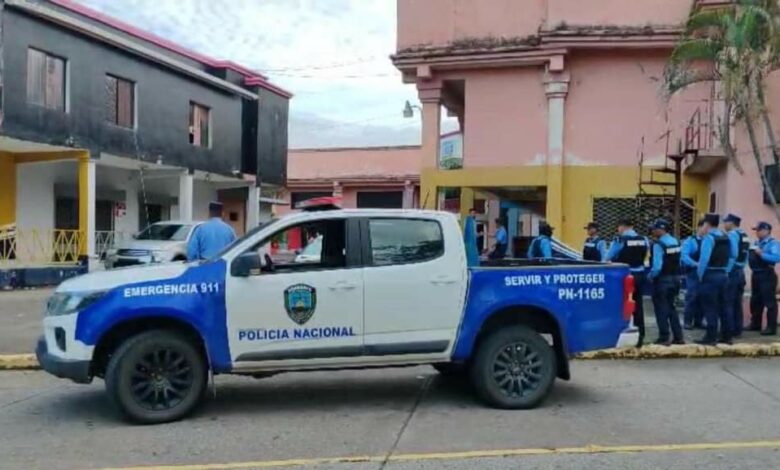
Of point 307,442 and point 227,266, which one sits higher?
point 227,266

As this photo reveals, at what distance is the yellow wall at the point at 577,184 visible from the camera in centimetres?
1548

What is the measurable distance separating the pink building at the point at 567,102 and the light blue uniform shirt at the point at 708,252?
190 inches

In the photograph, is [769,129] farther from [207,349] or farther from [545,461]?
[207,349]

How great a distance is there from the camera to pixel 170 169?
25.1 m

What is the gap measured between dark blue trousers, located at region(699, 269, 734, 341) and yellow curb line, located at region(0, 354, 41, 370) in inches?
324

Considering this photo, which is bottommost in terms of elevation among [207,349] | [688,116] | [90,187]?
[207,349]

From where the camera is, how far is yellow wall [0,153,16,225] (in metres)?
A: 20.1

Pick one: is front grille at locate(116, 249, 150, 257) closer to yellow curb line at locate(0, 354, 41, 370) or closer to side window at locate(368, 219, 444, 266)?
yellow curb line at locate(0, 354, 41, 370)

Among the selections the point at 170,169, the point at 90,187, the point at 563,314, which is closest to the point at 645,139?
the point at 563,314

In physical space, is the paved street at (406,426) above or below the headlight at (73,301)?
below

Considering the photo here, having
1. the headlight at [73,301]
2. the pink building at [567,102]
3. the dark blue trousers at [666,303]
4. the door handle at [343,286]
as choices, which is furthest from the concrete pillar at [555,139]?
the headlight at [73,301]

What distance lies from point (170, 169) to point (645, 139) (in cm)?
1558

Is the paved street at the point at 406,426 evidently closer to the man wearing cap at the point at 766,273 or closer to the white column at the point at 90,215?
the man wearing cap at the point at 766,273

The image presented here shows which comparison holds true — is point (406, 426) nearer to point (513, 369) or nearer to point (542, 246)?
point (513, 369)
